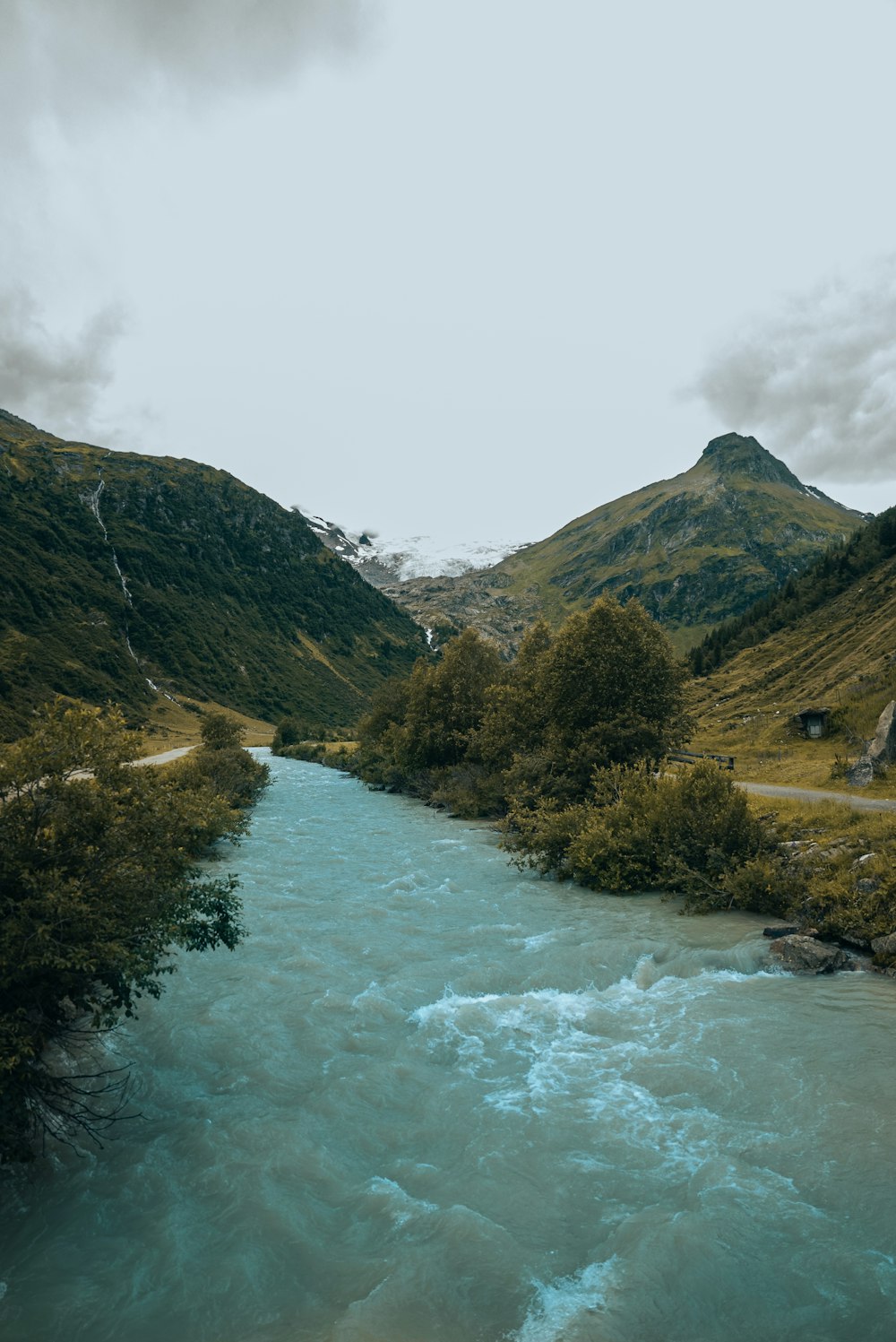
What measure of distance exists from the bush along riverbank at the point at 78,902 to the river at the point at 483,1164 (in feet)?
4.00

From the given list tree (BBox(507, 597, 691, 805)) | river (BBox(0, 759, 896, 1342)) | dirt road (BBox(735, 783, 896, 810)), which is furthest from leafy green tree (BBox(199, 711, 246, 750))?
river (BBox(0, 759, 896, 1342))

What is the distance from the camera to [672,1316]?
9.04 meters

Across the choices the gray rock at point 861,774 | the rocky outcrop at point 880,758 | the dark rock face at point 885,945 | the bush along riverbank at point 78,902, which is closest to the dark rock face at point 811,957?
the dark rock face at point 885,945

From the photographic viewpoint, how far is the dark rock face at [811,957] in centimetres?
2009

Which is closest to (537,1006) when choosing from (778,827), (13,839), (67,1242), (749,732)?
(67,1242)

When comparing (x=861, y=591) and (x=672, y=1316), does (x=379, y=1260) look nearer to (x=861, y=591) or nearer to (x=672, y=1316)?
(x=672, y=1316)

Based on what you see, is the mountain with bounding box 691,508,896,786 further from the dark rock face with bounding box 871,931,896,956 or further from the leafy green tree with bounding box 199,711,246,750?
the leafy green tree with bounding box 199,711,246,750

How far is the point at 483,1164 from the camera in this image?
1220cm

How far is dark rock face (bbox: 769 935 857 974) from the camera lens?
65.9ft

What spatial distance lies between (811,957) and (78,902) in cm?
1894

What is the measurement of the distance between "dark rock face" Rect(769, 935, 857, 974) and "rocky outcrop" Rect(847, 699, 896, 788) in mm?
18935

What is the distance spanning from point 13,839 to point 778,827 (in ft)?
89.9

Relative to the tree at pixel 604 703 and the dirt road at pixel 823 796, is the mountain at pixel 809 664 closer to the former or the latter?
the dirt road at pixel 823 796

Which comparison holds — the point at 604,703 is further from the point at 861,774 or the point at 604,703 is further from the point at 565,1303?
the point at 565,1303
